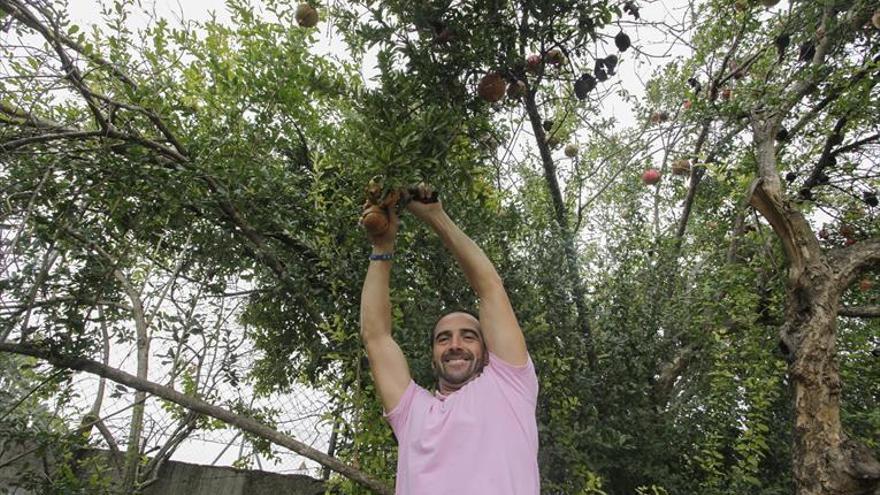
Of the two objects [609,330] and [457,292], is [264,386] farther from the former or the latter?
[609,330]

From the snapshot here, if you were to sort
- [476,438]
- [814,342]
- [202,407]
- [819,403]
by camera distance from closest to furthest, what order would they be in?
[476,438]
[202,407]
[819,403]
[814,342]

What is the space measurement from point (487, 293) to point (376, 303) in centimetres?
33

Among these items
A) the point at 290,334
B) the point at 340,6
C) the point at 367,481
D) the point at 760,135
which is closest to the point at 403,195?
the point at 367,481

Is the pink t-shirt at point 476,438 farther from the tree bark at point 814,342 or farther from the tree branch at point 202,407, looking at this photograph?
the tree bark at point 814,342

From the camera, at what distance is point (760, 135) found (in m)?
3.30

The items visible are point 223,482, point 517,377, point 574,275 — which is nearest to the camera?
point 517,377

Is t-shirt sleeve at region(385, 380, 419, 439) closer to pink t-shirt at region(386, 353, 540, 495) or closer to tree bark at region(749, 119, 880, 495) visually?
pink t-shirt at region(386, 353, 540, 495)

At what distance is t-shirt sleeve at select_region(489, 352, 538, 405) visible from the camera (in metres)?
1.50

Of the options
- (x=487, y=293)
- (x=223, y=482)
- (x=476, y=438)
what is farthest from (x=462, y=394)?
(x=223, y=482)

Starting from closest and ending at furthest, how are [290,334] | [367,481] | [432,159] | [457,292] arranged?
[432,159], [367,481], [457,292], [290,334]

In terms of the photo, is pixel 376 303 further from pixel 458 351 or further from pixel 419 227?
pixel 419 227

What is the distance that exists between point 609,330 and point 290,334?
1.88m

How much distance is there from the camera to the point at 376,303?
175cm

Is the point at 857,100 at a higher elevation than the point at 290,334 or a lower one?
higher
